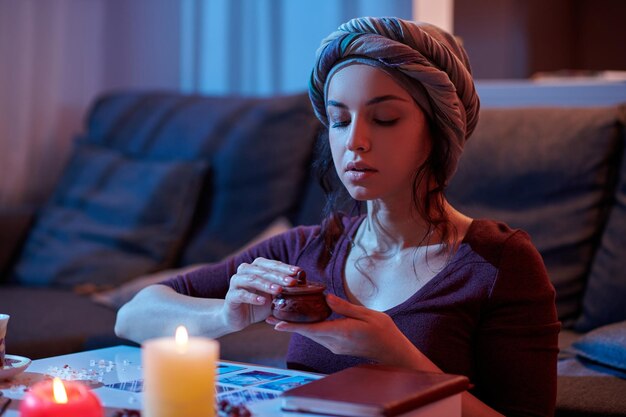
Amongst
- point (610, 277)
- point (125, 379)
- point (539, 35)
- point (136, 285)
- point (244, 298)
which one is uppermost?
point (539, 35)

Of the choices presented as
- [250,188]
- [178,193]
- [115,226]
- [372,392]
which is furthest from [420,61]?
[115,226]

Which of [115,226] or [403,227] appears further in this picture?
[115,226]

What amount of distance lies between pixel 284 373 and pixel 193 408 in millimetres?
381

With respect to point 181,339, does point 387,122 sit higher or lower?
higher

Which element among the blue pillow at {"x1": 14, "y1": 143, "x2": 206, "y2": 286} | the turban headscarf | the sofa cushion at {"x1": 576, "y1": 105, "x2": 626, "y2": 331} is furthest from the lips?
the blue pillow at {"x1": 14, "y1": 143, "x2": 206, "y2": 286}

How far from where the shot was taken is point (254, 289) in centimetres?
131

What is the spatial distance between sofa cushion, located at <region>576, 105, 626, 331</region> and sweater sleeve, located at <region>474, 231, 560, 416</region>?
82cm

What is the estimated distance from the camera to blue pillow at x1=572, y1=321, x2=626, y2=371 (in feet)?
6.20

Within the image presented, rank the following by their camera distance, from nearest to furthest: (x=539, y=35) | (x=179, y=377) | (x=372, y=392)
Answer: (x=179, y=377) → (x=372, y=392) → (x=539, y=35)

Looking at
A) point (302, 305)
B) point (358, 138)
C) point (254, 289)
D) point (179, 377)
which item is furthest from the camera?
point (358, 138)

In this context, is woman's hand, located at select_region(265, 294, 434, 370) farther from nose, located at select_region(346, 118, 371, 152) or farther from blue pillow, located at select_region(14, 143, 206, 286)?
blue pillow, located at select_region(14, 143, 206, 286)

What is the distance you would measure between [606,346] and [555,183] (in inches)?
22.1

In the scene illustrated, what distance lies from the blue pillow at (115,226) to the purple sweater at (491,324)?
153 centimetres

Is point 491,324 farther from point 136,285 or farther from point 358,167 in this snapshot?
point 136,285
